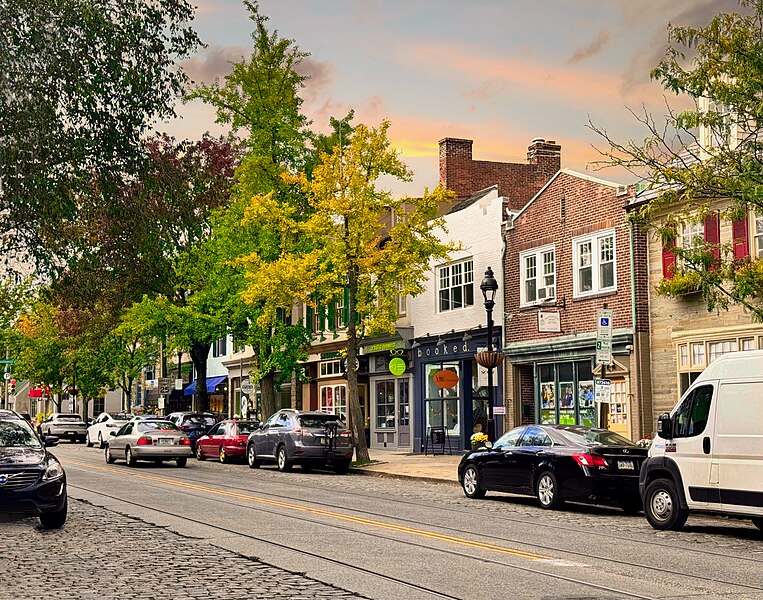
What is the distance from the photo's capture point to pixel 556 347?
30.2 metres

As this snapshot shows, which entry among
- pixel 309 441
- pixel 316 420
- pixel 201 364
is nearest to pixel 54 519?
pixel 309 441

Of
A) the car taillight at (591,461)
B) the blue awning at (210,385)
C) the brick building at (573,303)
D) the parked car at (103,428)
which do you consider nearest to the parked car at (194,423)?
the parked car at (103,428)

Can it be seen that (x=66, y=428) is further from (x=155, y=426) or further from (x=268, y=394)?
(x=155, y=426)

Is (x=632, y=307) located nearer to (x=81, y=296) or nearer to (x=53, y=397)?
(x=81, y=296)

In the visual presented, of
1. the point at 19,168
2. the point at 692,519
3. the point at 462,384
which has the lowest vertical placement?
the point at 692,519

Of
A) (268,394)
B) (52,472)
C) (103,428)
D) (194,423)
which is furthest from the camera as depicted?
(103,428)

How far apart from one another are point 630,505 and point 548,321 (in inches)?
448

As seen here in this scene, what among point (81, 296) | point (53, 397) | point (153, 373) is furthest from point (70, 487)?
point (53, 397)

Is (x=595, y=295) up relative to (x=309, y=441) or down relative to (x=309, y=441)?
up

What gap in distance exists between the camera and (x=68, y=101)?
2044cm

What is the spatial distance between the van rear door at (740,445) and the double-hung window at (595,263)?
14.3m

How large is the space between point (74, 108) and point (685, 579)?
589 inches

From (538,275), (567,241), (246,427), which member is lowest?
(246,427)

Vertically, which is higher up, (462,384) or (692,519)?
(462,384)
